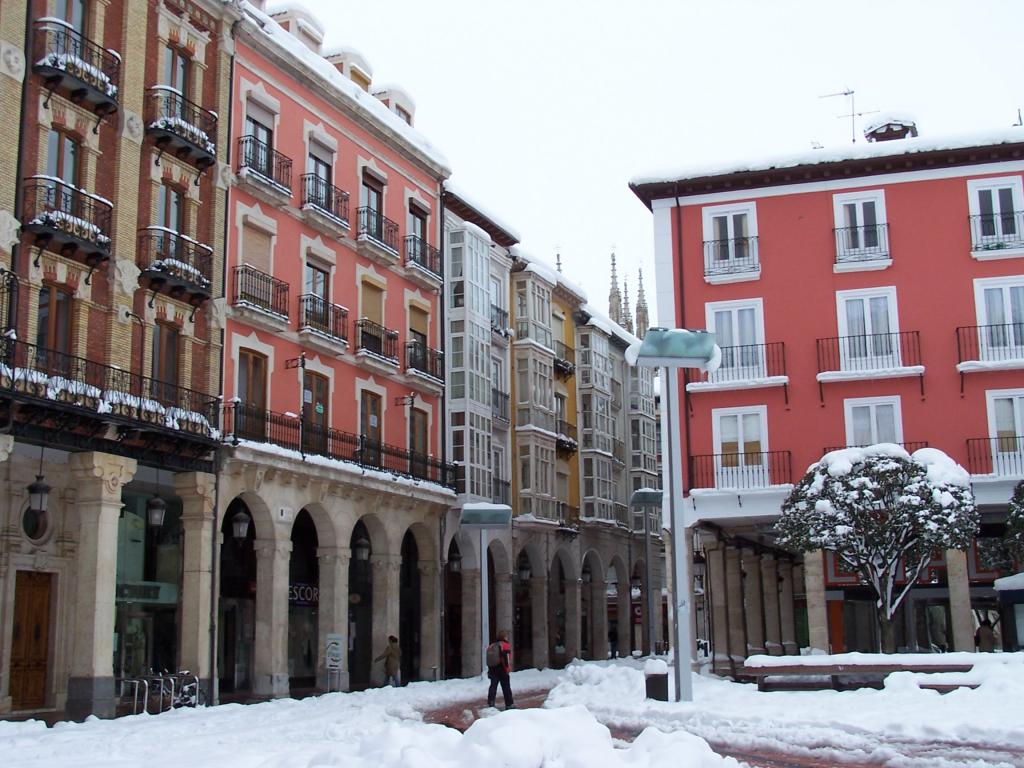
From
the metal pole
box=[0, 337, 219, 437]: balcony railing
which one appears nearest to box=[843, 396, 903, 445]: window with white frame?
the metal pole

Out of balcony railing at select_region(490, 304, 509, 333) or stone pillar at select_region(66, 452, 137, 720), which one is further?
balcony railing at select_region(490, 304, 509, 333)

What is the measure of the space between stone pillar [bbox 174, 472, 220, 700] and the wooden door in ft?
9.47

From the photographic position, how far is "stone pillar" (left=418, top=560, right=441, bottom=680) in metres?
38.6

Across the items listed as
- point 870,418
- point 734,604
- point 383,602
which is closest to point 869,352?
point 870,418

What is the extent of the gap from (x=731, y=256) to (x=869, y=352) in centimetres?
465

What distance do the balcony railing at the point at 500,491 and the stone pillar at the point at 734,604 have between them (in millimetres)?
8729

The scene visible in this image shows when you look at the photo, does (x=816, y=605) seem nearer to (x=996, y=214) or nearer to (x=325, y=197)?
(x=996, y=214)

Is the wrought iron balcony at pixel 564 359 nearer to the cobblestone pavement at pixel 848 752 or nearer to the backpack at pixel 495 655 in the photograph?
the backpack at pixel 495 655

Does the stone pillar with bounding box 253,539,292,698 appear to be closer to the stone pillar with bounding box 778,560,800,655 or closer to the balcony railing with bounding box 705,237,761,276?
the balcony railing with bounding box 705,237,761,276

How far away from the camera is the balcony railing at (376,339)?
3647 centimetres

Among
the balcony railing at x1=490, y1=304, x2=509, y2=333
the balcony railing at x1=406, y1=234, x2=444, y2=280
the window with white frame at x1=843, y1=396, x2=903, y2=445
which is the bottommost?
the window with white frame at x1=843, y1=396, x2=903, y2=445

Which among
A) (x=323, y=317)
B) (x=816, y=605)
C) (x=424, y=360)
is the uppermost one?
(x=323, y=317)

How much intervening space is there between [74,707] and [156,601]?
6.08 metres

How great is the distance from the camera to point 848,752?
1619 cm
